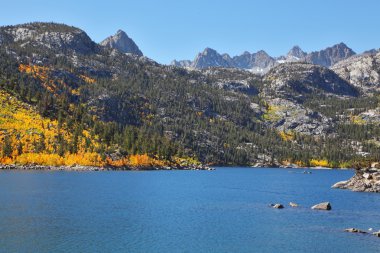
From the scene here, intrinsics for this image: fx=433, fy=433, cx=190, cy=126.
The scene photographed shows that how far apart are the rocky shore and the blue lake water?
67.9ft

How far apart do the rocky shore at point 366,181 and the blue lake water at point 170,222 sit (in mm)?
20693

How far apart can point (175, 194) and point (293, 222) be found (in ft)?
175

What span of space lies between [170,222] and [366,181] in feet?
336

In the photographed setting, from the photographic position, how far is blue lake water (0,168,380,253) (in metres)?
66.5

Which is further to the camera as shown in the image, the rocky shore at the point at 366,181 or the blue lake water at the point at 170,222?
the rocky shore at the point at 366,181

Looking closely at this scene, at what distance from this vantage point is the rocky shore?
158m

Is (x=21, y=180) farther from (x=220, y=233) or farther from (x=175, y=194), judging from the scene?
(x=220, y=233)

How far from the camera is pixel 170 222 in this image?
282ft

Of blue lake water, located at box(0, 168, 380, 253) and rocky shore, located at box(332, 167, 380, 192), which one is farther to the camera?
rocky shore, located at box(332, 167, 380, 192)

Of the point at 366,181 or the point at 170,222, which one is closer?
the point at 170,222

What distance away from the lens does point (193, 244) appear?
224 ft

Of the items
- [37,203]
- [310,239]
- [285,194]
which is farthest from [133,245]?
[285,194]

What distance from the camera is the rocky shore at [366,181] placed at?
15750 centimetres

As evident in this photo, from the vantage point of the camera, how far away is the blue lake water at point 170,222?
218 ft
